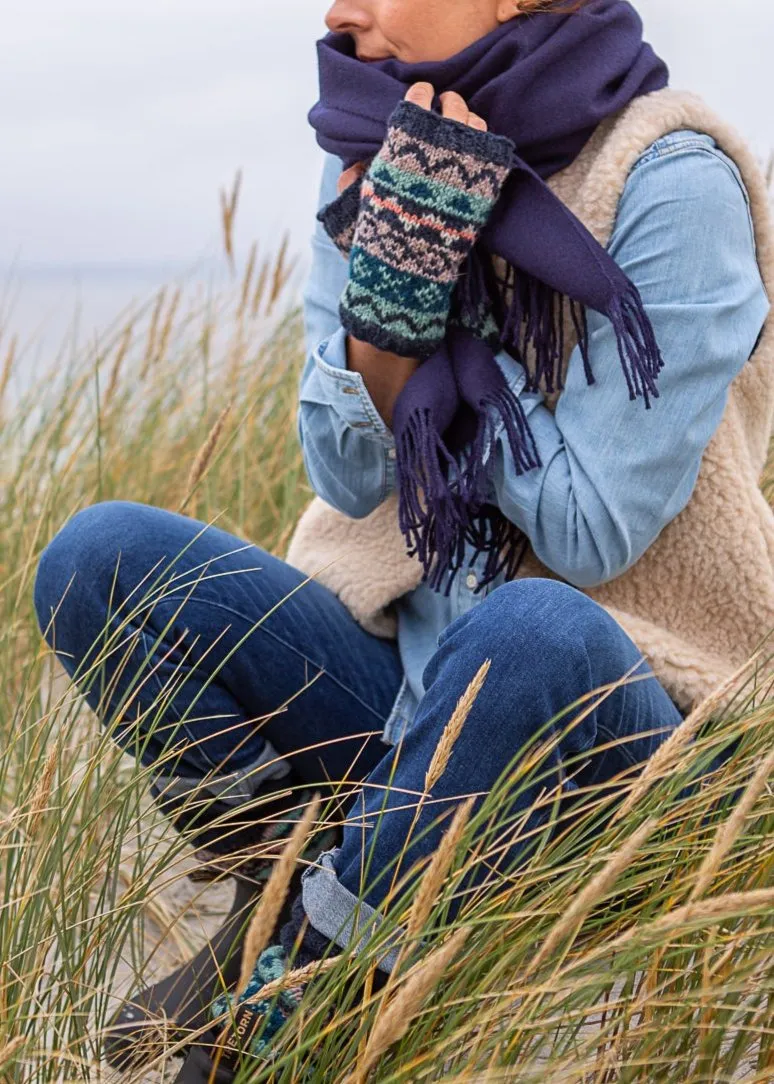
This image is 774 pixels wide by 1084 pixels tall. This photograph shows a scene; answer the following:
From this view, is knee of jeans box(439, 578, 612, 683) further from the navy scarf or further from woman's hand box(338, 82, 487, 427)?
woman's hand box(338, 82, 487, 427)

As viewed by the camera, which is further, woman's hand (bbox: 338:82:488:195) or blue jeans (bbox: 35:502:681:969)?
woman's hand (bbox: 338:82:488:195)

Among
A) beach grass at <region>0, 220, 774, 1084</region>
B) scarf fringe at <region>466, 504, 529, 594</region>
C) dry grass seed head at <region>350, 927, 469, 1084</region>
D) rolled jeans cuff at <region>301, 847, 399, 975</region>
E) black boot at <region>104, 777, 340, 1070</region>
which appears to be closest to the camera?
dry grass seed head at <region>350, 927, 469, 1084</region>

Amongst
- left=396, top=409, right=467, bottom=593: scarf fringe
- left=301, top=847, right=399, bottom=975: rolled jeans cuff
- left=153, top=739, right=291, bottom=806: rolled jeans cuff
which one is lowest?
left=153, top=739, right=291, bottom=806: rolled jeans cuff

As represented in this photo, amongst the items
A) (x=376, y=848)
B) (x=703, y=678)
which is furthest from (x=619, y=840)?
(x=703, y=678)

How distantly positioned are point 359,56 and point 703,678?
0.97 metres

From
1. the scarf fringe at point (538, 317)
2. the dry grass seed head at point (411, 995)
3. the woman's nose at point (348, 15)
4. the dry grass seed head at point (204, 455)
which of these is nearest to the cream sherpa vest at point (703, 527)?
the scarf fringe at point (538, 317)

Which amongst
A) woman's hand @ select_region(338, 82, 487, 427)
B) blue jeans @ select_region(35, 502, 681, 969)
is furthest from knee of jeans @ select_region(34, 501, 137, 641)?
woman's hand @ select_region(338, 82, 487, 427)

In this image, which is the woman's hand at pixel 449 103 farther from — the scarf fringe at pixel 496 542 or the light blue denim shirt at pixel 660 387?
the scarf fringe at pixel 496 542

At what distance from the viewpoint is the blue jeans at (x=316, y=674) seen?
1.42 meters

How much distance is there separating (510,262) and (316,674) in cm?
60

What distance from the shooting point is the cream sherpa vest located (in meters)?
1.70

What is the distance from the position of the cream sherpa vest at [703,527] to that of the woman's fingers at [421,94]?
0.21 meters

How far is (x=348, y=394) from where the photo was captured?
1.79 meters

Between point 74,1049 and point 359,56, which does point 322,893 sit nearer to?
point 74,1049
